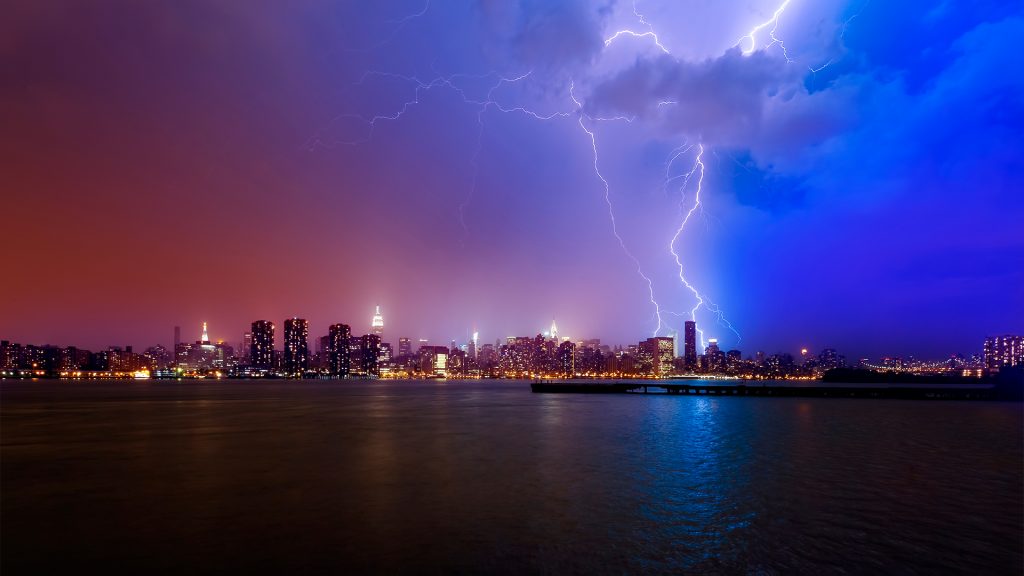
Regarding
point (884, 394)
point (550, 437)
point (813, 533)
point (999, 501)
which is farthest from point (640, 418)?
point (884, 394)

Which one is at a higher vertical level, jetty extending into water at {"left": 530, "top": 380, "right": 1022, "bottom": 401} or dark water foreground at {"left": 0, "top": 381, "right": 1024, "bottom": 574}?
dark water foreground at {"left": 0, "top": 381, "right": 1024, "bottom": 574}

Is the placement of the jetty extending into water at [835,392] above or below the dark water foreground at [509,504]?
below

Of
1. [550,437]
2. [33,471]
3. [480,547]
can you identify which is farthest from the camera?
[550,437]

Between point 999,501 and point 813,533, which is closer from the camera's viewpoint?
point 813,533

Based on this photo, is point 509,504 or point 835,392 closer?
point 509,504

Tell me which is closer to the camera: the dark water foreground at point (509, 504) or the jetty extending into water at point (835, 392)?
the dark water foreground at point (509, 504)

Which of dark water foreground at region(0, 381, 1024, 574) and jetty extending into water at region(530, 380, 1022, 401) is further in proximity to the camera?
jetty extending into water at region(530, 380, 1022, 401)

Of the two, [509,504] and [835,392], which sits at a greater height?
[509,504]

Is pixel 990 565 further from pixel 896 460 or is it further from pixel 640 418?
pixel 640 418
